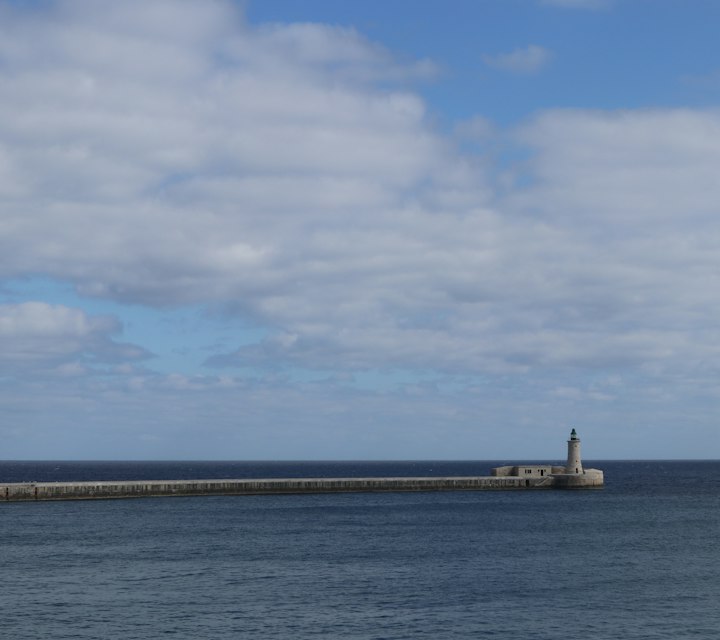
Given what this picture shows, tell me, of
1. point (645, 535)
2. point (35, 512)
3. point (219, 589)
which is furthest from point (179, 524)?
point (645, 535)

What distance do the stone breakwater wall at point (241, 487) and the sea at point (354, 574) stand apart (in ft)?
28.1

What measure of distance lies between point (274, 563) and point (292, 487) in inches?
2575

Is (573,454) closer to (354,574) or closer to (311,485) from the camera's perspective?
(311,485)

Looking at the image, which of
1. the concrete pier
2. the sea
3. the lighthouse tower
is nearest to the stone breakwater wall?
the concrete pier

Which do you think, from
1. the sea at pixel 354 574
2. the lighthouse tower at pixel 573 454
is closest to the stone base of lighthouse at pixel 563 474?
the lighthouse tower at pixel 573 454

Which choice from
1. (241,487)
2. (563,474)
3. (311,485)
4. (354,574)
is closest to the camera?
(354,574)

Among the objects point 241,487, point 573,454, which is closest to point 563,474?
point 573,454

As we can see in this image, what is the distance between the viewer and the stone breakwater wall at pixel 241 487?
113438 mm

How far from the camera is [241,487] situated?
126 metres

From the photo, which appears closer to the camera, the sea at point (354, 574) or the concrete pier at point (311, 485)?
the sea at point (354, 574)

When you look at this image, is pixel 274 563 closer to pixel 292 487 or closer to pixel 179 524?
pixel 179 524

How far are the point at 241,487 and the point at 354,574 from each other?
221 feet

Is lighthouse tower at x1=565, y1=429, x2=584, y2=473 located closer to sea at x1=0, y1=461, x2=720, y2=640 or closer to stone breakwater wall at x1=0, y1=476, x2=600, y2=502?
stone breakwater wall at x1=0, y1=476, x2=600, y2=502

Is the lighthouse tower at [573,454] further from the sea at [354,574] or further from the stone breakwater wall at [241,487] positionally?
the sea at [354,574]
